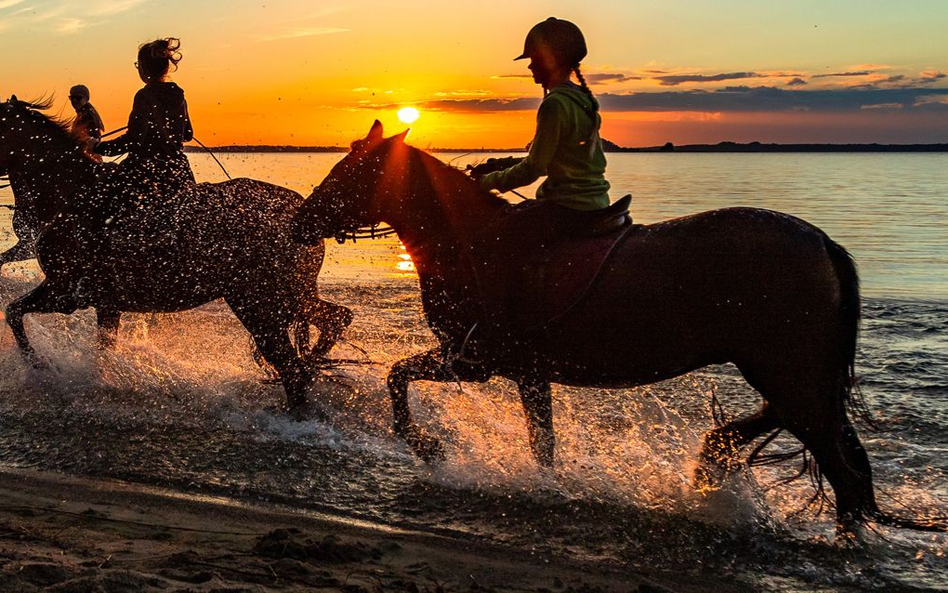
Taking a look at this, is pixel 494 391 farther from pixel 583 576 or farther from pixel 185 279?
pixel 583 576

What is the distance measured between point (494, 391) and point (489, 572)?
3.46 m

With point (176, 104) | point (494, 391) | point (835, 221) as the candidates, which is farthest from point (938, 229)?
point (176, 104)

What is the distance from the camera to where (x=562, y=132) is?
530 centimetres

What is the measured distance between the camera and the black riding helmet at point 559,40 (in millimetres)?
5305

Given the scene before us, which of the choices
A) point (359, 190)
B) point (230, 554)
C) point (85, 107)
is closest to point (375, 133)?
point (359, 190)

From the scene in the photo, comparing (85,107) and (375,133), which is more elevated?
(85,107)

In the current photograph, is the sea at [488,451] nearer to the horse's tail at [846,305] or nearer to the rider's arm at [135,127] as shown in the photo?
the horse's tail at [846,305]

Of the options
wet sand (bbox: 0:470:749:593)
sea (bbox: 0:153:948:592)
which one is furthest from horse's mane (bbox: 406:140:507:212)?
wet sand (bbox: 0:470:749:593)

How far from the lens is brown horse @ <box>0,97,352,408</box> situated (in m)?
7.87

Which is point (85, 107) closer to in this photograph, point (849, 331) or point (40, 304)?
point (40, 304)

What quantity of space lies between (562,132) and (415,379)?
189 cm

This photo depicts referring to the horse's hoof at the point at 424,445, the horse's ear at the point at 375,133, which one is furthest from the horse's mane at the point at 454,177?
the horse's hoof at the point at 424,445

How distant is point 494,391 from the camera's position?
325 inches

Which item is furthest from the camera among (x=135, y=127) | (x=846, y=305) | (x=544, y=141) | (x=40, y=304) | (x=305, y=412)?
(x=40, y=304)
